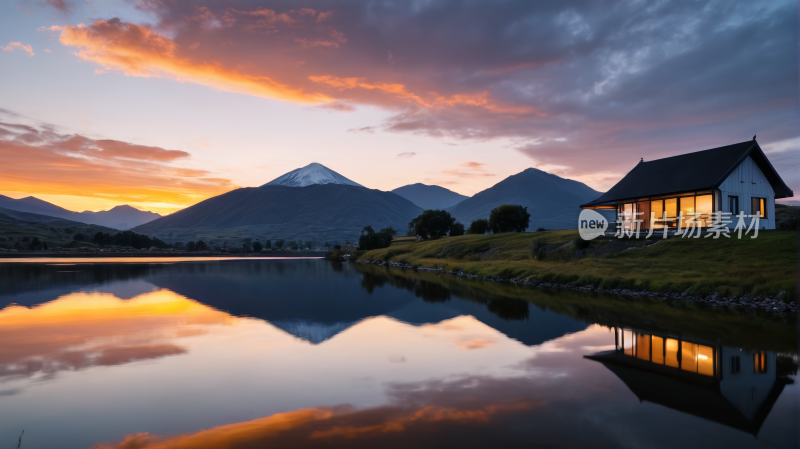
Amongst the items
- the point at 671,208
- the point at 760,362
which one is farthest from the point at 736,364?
the point at 671,208

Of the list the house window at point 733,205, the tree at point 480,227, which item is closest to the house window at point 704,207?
the house window at point 733,205

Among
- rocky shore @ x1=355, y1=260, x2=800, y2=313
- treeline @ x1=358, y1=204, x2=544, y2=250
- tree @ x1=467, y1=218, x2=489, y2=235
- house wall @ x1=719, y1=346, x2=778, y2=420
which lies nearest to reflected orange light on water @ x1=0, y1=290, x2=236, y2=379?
house wall @ x1=719, y1=346, x2=778, y2=420

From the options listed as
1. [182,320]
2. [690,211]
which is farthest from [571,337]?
[690,211]

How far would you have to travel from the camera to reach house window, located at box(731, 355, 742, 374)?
11.1 m

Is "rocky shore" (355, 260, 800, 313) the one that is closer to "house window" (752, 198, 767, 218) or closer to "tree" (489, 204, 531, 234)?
"house window" (752, 198, 767, 218)

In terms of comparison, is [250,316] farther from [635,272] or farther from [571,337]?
[635,272]

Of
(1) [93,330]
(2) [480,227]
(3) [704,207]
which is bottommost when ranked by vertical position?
(1) [93,330]

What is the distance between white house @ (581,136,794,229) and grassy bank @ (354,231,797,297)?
15.0 feet

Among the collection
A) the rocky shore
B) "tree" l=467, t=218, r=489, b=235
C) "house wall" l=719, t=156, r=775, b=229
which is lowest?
the rocky shore

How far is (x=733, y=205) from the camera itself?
4019cm

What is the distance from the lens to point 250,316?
21.0 meters

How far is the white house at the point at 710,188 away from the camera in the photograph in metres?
39.5

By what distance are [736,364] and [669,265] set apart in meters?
22.0

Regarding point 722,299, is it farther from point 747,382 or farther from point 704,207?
point 704,207
